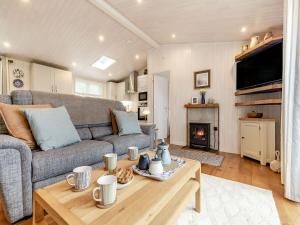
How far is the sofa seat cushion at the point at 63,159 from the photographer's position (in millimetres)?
1230

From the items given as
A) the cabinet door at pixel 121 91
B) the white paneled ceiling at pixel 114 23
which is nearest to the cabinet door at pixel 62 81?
the white paneled ceiling at pixel 114 23

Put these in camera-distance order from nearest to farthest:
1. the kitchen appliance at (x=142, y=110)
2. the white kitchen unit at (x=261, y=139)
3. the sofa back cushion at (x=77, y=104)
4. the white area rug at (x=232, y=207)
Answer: the white area rug at (x=232, y=207), the sofa back cushion at (x=77, y=104), the white kitchen unit at (x=261, y=139), the kitchen appliance at (x=142, y=110)

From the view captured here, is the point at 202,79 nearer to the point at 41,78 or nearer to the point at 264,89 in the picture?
the point at 264,89

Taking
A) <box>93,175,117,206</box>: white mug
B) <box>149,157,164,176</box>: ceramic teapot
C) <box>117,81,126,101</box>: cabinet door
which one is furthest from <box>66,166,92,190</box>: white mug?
<box>117,81,126,101</box>: cabinet door

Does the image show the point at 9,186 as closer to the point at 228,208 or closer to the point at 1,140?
the point at 1,140

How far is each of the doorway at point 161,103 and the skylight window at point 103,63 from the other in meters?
1.79

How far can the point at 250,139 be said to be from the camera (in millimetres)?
2711

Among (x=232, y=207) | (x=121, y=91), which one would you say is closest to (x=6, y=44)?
(x=121, y=91)

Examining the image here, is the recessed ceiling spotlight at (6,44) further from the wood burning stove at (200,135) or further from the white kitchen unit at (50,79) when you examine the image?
the wood burning stove at (200,135)

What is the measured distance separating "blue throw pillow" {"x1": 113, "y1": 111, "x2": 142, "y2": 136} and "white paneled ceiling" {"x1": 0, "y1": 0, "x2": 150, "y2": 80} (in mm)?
2119

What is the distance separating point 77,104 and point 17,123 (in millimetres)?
793

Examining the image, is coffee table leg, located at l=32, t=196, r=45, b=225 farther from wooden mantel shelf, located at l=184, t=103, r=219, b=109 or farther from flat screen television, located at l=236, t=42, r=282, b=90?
wooden mantel shelf, located at l=184, t=103, r=219, b=109

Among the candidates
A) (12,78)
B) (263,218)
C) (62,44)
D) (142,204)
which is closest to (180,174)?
(142,204)

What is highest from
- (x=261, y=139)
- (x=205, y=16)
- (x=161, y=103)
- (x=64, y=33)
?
(x=64, y=33)
